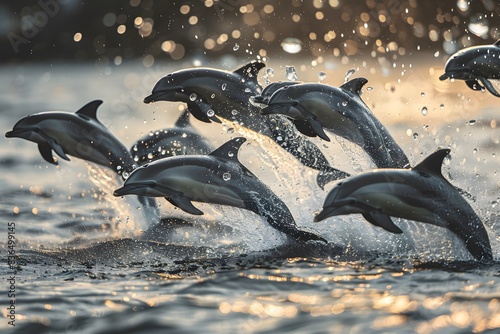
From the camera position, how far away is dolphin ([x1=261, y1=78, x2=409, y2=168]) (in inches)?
420

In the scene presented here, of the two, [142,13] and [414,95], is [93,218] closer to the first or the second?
[414,95]

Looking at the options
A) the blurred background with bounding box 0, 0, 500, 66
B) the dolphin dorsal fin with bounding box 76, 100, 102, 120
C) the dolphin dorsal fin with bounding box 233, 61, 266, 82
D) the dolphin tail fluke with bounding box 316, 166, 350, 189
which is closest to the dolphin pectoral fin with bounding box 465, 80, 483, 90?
the dolphin tail fluke with bounding box 316, 166, 350, 189

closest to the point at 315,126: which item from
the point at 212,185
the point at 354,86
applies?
the point at 354,86

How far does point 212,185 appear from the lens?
10.4 meters

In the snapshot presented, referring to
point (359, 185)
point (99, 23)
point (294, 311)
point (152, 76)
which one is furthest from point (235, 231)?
point (99, 23)

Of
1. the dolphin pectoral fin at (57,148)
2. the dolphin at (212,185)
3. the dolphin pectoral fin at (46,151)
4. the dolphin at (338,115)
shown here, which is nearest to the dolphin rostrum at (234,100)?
the dolphin at (338,115)

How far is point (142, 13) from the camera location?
1737 inches

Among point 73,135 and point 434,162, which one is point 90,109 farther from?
point 434,162

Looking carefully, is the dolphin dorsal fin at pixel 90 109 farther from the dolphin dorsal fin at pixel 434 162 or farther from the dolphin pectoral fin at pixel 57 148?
the dolphin dorsal fin at pixel 434 162

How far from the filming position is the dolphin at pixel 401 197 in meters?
9.34

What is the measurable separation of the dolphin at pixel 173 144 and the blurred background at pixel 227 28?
2634cm

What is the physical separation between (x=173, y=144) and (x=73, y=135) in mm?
1608

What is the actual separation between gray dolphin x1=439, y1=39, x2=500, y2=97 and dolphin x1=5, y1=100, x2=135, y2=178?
429 centimetres

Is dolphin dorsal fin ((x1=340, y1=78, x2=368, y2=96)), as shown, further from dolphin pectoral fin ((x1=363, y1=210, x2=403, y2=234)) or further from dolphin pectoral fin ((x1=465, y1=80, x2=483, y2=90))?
dolphin pectoral fin ((x1=363, y1=210, x2=403, y2=234))
